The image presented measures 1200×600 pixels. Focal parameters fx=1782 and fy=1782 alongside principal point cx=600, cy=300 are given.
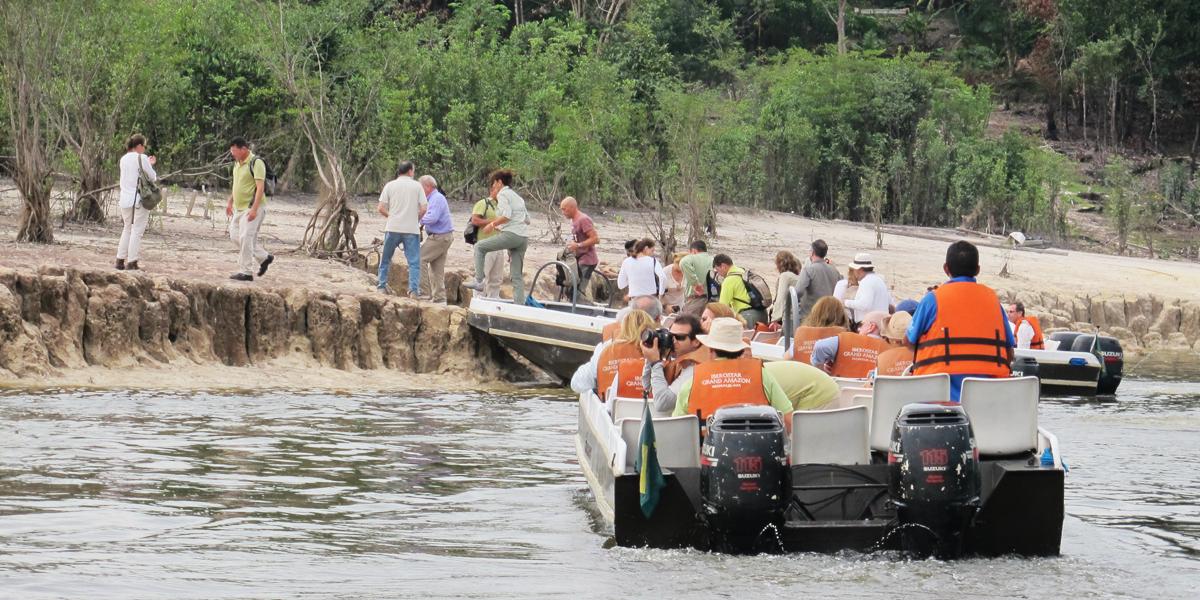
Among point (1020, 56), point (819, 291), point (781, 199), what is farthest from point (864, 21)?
point (819, 291)

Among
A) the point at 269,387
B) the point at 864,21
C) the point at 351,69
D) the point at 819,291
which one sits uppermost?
the point at 864,21

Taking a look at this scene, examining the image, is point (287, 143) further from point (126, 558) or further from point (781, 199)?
point (126, 558)

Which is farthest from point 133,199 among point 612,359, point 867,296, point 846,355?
point 846,355

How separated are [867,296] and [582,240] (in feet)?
18.8

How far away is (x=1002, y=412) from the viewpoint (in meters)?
9.51

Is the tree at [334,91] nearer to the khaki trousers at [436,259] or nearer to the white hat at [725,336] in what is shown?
the khaki trousers at [436,259]

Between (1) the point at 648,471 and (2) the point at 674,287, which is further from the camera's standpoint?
(2) the point at 674,287

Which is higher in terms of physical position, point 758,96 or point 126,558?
point 758,96

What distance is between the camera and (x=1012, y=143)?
40.5 metres

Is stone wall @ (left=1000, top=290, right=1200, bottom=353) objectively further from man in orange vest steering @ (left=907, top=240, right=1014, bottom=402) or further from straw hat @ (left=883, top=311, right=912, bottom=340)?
man in orange vest steering @ (left=907, top=240, right=1014, bottom=402)

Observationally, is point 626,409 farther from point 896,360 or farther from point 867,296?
point 867,296

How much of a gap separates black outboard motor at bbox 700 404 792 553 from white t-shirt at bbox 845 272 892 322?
6.34 meters

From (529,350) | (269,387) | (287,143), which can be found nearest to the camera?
(269,387)

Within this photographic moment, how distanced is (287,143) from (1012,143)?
58.8 ft
